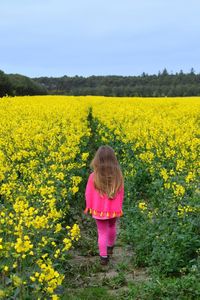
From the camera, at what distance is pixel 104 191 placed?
6.02m

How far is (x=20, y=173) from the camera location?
7.23 meters

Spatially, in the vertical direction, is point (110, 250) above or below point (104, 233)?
below

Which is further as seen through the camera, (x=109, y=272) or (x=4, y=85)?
(x=4, y=85)

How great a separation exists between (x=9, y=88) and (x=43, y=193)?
36546mm

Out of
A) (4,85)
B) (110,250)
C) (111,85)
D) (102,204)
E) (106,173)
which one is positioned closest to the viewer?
(106,173)

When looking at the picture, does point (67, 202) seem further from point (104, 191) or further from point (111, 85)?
point (111, 85)

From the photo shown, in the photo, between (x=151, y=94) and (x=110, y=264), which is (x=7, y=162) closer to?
(x=110, y=264)

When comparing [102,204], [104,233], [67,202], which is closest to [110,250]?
[104,233]

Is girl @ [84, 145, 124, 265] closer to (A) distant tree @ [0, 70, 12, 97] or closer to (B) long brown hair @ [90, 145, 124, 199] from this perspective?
(B) long brown hair @ [90, 145, 124, 199]

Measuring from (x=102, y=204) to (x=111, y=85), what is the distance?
58.8m

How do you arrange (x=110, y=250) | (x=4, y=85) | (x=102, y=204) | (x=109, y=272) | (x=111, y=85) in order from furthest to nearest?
(x=111, y=85), (x=4, y=85), (x=110, y=250), (x=102, y=204), (x=109, y=272)

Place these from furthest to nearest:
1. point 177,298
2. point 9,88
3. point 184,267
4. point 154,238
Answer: point 9,88 < point 154,238 < point 184,267 < point 177,298

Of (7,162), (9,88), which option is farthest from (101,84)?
(7,162)

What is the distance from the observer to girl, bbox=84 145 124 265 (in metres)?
5.98
